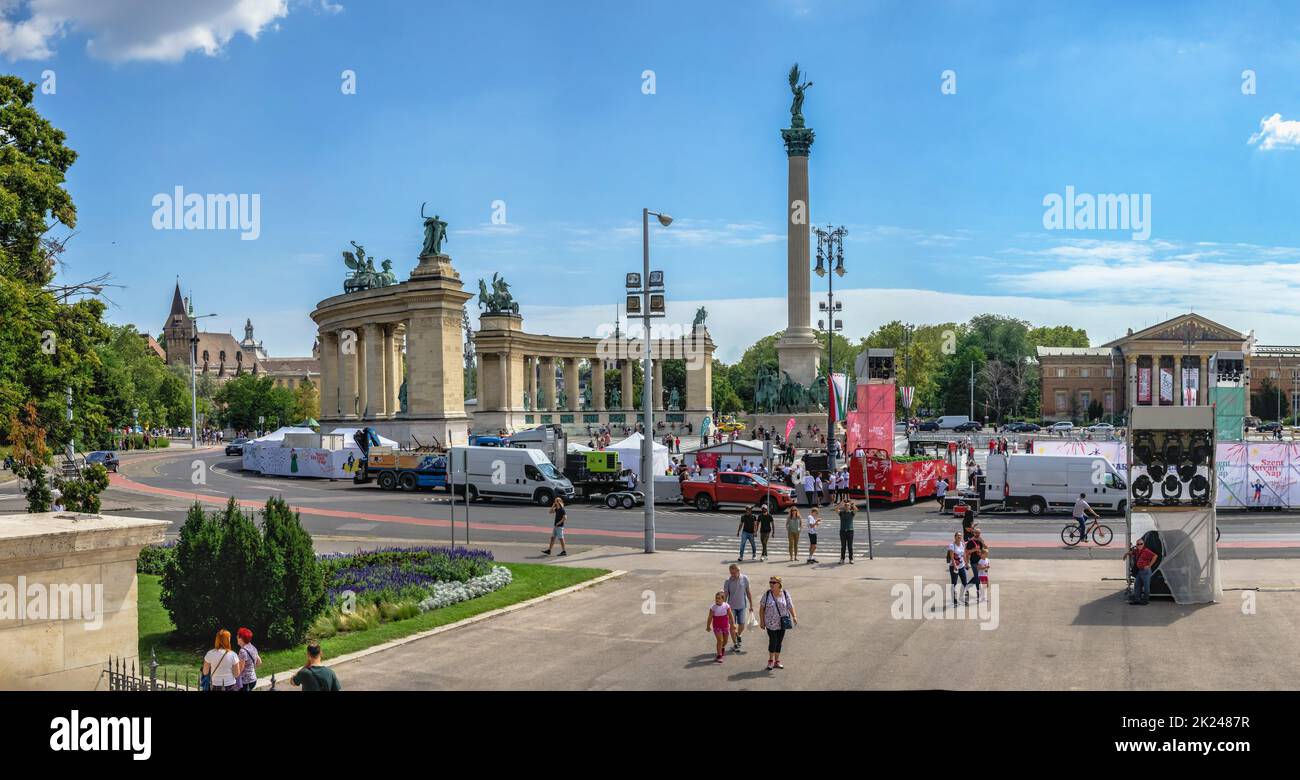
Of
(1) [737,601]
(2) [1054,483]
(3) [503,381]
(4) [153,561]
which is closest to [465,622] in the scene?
(1) [737,601]

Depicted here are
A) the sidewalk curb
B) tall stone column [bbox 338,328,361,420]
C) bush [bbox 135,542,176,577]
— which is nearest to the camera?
the sidewalk curb

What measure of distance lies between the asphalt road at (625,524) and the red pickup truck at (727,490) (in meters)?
0.53

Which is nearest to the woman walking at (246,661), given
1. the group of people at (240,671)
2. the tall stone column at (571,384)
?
the group of people at (240,671)

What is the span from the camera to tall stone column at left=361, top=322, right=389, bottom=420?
64375 mm

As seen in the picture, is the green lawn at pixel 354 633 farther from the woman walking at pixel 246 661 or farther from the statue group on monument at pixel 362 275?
the statue group on monument at pixel 362 275

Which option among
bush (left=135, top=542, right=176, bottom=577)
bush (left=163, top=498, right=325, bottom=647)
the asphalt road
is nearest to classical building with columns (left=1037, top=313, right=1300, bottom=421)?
the asphalt road

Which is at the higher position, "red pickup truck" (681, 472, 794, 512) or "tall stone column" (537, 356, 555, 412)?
"tall stone column" (537, 356, 555, 412)

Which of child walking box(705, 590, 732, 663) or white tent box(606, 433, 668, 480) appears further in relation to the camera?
white tent box(606, 433, 668, 480)

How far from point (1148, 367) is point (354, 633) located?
129 m

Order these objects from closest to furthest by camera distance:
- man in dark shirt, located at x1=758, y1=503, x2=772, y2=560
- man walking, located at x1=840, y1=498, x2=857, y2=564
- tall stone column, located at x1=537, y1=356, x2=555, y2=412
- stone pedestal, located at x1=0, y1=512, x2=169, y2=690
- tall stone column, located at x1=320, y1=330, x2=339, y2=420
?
stone pedestal, located at x1=0, y1=512, x2=169, y2=690 < man walking, located at x1=840, y1=498, x2=857, y2=564 < man in dark shirt, located at x1=758, y1=503, x2=772, y2=560 < tall stone column, located at x1=320, y1=330, x2=339, y2=420 < tall stone column, located at x1=537, y1=356, x2=555, y2=412

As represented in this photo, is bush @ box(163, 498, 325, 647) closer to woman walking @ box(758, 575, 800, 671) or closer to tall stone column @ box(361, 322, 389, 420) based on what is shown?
woman walking @ box(758, 575, 800, 671)

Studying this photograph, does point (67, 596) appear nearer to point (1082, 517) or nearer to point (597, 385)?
point (1082, 517)

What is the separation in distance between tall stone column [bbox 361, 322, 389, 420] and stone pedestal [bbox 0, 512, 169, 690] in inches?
2188
